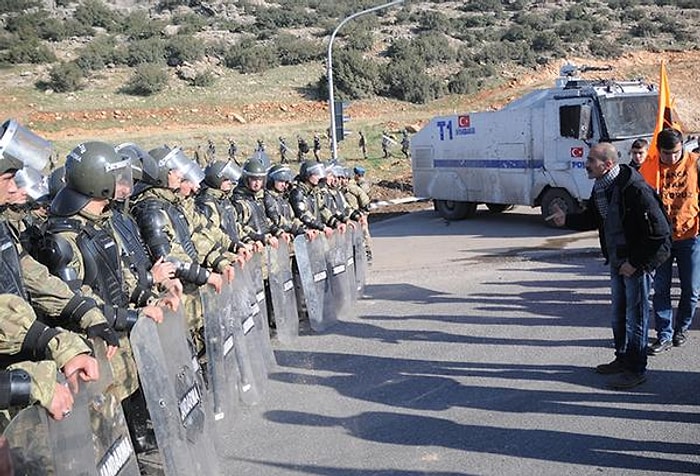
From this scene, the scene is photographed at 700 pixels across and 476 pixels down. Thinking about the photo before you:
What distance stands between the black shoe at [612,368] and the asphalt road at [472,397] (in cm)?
8

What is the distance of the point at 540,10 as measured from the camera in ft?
195

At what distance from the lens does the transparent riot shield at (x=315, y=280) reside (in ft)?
24.6

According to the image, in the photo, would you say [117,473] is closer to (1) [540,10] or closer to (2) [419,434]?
(2) [419,434]

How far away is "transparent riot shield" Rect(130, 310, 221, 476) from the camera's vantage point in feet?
11.8

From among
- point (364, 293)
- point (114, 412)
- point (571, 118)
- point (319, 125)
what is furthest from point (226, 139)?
point (114, 412)

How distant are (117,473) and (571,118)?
12359 mm

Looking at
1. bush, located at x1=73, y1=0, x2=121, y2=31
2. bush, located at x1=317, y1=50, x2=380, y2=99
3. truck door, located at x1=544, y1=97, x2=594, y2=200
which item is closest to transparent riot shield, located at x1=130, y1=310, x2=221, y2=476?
truck door, located at x1=544, y1=97, x2=594, y2=200

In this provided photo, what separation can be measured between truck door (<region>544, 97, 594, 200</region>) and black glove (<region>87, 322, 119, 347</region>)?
11.6 meters

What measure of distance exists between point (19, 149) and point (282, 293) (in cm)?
387

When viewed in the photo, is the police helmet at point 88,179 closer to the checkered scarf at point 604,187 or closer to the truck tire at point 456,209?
the checkered scarf at point 604,187

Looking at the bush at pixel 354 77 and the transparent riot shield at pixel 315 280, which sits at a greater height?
the bush at pixel 354 77

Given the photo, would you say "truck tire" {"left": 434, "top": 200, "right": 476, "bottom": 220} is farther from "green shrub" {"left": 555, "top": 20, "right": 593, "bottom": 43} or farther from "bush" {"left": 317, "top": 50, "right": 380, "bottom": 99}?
"green shrub" {"left": 555, "top": 20, "right": 593, "bottom": 43}

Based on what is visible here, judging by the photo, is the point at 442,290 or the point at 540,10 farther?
the point at 540,10

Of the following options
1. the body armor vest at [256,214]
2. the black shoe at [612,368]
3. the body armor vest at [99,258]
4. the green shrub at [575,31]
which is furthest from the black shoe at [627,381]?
the green shrub at [575,31]
